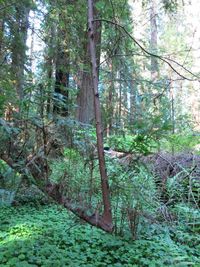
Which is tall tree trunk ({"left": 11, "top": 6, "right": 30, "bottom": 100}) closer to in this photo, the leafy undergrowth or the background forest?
→ the background forest

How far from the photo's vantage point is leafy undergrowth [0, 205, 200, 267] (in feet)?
8.58

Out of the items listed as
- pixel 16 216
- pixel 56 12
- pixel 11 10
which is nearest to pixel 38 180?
pixel 16 216

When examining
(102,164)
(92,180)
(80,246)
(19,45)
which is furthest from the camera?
(19,45)

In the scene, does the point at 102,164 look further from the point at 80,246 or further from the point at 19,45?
the point at 19,45

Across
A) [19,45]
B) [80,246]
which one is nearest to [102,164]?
[80,246]

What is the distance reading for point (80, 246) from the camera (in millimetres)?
2959

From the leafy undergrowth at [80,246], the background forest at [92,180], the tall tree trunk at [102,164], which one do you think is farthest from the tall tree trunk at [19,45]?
the tall tree trunk at [102,164]

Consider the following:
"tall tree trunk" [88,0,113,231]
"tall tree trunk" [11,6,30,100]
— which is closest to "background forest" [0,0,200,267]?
"tall tree trunk" [88,0,113,231]

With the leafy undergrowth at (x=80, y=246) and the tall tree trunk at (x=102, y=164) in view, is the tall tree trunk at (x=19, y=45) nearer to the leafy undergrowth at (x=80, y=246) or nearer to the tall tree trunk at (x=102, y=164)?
the leafy undergrowth at (x=80, y=246)

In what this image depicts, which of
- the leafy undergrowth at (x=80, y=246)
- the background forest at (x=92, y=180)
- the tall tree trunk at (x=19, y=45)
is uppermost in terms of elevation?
the tall tree trunk at (x=19, y=45)

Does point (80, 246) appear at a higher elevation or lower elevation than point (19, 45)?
lower

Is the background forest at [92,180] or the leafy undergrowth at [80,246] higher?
the background forest at [92,180]

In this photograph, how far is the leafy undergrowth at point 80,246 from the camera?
103 inches

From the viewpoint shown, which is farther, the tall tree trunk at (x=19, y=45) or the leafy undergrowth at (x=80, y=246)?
the tall tree trunk at (x=19, y=45)
